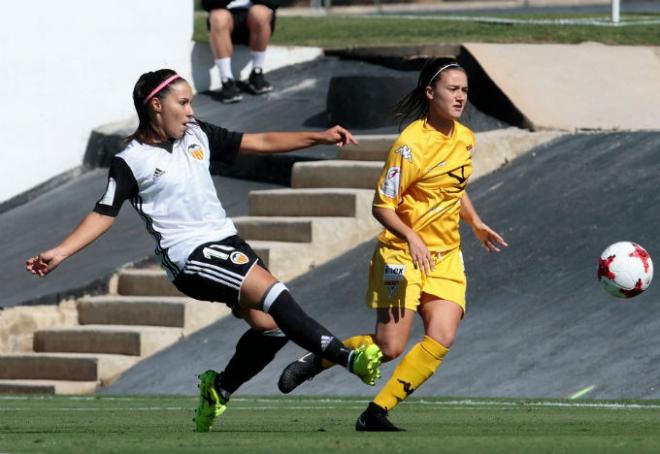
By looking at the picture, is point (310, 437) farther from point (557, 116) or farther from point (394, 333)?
point (557, 116)

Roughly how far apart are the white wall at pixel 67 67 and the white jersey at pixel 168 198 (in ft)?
37.1

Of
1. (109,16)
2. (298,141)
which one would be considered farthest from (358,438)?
(109,16)

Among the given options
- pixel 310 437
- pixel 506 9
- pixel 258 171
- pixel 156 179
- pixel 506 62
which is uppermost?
pixel 156 179

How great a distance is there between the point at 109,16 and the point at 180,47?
97 centimetres

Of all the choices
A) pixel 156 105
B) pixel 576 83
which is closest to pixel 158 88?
pixel 156 105

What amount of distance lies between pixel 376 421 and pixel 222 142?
1.58m

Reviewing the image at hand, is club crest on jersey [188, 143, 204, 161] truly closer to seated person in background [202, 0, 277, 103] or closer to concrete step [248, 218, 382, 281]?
concrete step [248, 218, 382, 281]

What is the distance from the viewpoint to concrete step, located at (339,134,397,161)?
17.4 meters

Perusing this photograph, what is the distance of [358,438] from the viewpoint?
7.92m

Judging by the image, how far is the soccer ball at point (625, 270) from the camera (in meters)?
10.5

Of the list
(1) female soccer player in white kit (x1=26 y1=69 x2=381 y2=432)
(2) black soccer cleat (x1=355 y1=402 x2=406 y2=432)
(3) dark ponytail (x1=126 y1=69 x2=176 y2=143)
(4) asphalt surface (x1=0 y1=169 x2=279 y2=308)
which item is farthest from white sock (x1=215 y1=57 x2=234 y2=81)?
(2) black soccer cleat (x1=355 y1=402 x2=406 y2=432)

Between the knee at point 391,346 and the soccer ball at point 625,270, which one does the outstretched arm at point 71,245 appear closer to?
the knee at point 391,346

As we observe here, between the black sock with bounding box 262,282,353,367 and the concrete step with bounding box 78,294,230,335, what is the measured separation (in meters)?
7.63

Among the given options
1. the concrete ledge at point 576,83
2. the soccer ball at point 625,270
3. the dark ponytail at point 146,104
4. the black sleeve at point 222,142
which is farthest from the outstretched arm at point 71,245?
the concrete ledge at point 576,83
